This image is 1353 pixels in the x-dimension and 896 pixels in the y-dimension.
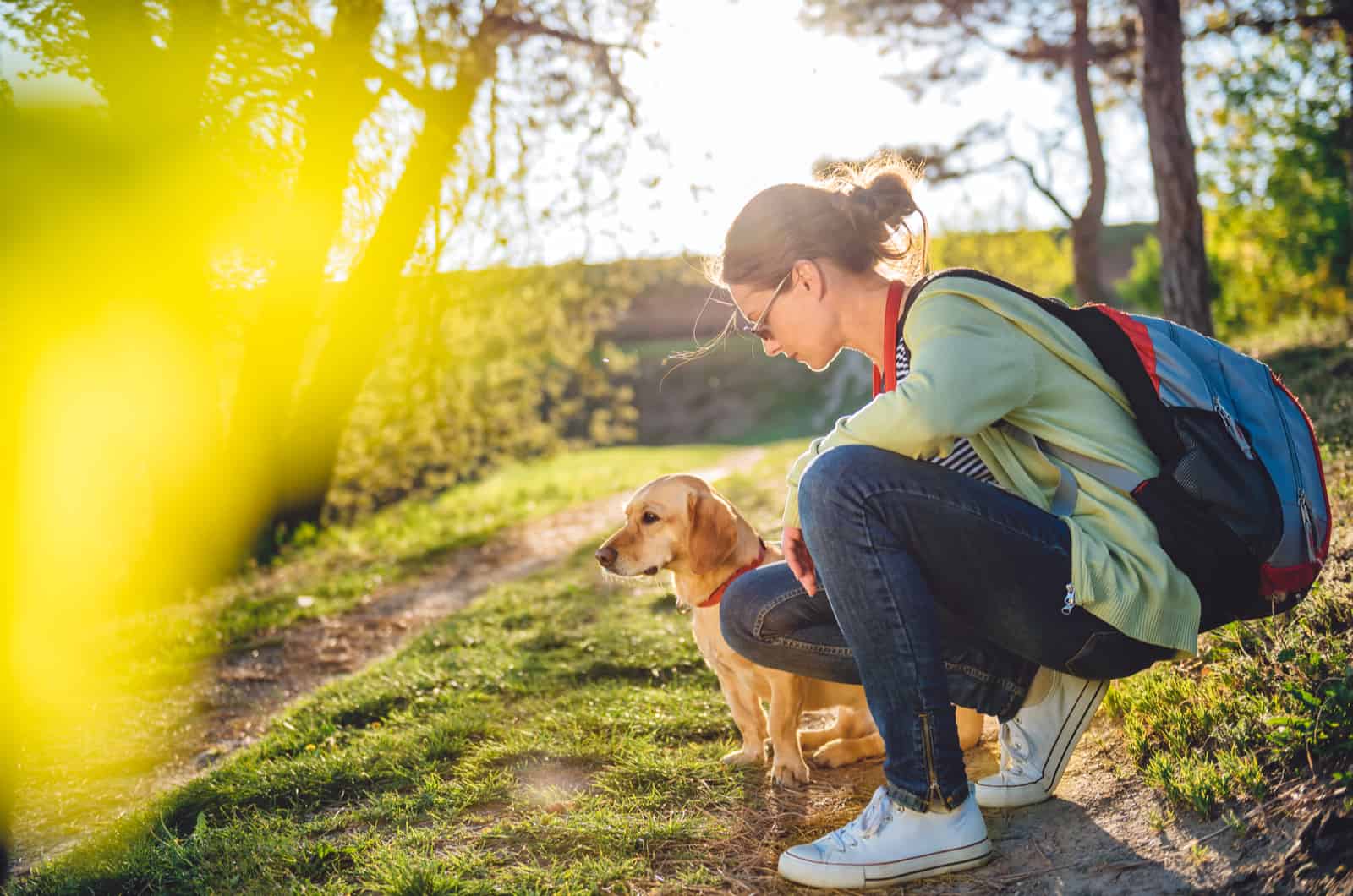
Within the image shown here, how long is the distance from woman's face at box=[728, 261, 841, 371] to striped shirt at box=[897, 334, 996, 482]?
0.23 meters

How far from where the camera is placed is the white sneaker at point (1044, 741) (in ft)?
8.67

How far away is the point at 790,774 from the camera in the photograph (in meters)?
3.15

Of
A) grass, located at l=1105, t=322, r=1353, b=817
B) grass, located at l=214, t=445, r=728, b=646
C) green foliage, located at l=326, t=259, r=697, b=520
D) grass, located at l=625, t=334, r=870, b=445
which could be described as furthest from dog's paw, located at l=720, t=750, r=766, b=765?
grass, located at l=625, t=334, r=870, b=445

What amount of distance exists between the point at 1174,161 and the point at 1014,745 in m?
7.80

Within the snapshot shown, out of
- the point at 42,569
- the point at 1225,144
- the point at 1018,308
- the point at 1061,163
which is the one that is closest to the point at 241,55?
the point at 42,569

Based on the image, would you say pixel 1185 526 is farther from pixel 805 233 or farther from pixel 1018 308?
pixel 805 233

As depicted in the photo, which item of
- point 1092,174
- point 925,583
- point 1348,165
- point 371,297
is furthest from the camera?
point 1348,165

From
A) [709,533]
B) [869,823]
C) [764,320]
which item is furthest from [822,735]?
[764,320]

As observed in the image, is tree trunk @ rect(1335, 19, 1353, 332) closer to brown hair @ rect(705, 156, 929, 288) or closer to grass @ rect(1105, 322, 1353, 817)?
grass @ rect(1105, 322, 1353, 817)

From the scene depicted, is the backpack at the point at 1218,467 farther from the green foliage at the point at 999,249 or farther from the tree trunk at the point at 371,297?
the green foliage at the point at 999,249

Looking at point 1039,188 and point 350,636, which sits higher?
point 1039,188

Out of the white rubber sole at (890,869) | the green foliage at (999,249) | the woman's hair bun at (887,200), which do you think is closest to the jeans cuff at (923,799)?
the white rubber sole at (890,869)

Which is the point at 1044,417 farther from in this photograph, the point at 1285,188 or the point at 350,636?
the point at 1285,188

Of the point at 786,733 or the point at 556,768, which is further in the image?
the point at 556,768
